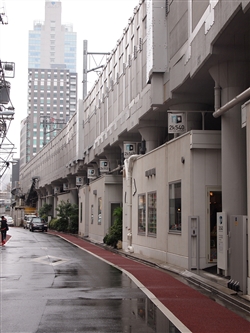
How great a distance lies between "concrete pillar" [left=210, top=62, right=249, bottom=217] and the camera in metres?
16.0

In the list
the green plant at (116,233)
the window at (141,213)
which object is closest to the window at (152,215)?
the window at (141,213)

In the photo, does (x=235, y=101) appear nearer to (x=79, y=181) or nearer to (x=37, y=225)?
(x=79, y=181)

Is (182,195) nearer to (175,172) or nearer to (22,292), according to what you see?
(175,172)

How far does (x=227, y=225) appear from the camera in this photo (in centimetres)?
1553

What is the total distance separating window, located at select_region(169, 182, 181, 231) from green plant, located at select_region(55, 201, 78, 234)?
33.9 m

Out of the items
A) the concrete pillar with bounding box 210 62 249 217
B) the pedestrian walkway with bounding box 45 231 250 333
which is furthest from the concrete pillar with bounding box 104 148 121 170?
the pedestrian walkway with bounding box 45 231 250 333

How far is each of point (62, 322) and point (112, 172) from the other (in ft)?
92.9

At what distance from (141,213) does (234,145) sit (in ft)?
35.9

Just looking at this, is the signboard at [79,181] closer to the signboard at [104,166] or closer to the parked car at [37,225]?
the parked car at [37,225]

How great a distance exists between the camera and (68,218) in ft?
187

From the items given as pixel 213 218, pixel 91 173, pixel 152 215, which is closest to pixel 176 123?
pixel 213 218

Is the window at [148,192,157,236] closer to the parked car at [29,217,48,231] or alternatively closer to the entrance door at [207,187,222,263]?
the entrance door at [207,187,222,263]

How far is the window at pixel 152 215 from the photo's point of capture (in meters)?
23.6

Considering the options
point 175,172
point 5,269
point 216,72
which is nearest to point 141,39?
point 175,172
